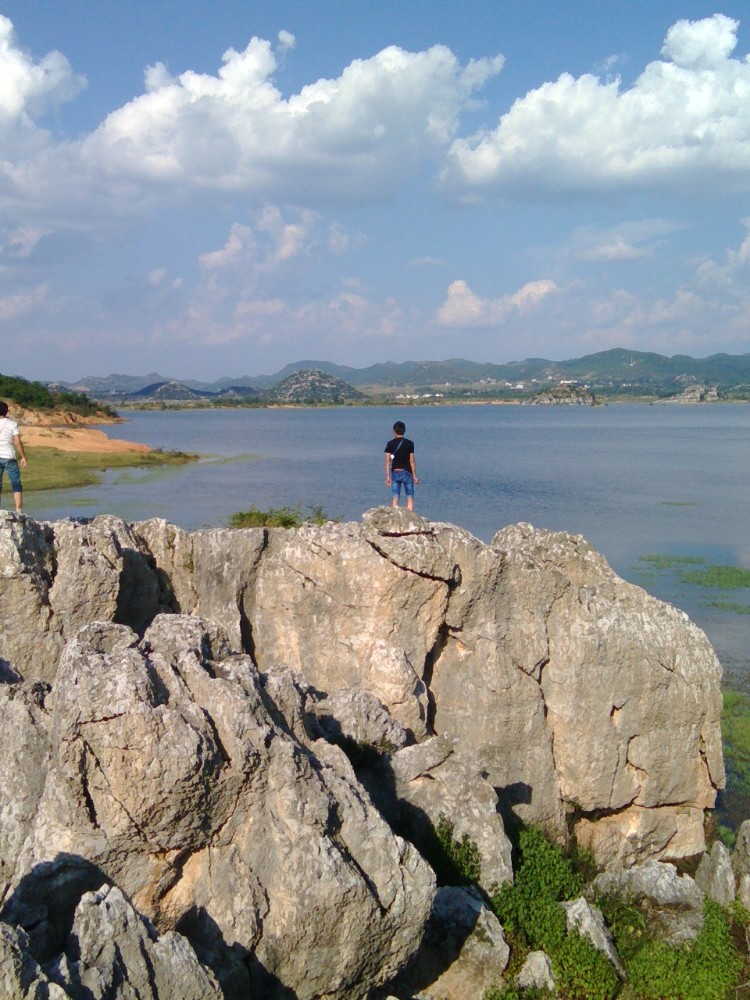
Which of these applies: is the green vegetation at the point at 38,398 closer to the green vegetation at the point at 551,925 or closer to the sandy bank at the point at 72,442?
the sandy bank at the point at 72,442

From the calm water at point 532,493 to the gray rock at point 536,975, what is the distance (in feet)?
44.0

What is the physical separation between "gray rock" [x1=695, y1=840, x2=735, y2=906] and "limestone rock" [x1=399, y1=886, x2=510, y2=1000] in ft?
12.9

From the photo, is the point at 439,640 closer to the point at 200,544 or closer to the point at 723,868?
the point at 200,544

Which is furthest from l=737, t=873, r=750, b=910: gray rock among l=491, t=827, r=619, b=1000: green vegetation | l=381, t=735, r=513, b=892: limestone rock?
l=381, t=735, r=513, b=892: limestone rock

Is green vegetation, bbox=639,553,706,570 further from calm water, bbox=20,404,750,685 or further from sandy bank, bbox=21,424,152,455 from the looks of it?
sandy bank, bbox=21,424,152,455

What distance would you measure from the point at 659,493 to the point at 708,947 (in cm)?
4446

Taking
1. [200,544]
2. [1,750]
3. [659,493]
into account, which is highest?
[200,544]

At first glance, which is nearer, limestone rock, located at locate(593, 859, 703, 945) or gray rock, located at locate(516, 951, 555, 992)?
gray rock, located at locate(516, 951, 555, 992)

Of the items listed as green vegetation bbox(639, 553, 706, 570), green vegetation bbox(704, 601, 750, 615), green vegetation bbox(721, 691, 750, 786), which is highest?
green vegetation bbox(639, 553, 706, 570)

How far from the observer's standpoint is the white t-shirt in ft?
47.4

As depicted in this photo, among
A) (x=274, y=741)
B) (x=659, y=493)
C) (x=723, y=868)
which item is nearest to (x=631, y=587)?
(x=723, y=868)

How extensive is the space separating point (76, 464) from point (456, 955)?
57.3 m

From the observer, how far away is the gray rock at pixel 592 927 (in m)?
9.06

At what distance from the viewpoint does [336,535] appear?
11.8 meters
